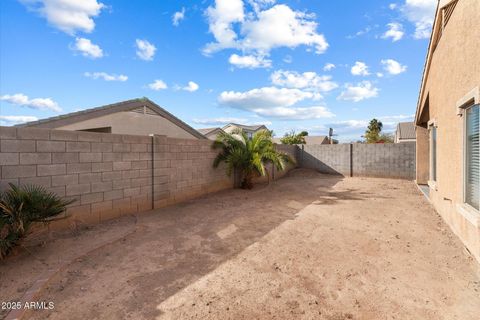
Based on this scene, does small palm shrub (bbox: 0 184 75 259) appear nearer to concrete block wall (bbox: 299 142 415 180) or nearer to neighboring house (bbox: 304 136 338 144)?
concrete block wall (bbox: 299 142 415 180)

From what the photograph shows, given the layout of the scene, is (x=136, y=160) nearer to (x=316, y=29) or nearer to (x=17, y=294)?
(x=17, y=294)

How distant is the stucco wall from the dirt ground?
6.55 meters

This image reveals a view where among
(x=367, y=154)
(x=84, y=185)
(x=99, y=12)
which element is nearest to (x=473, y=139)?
(x=84, y=185)

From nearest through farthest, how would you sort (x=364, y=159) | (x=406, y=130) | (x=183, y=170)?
(x=183, y=170)
(x=364, y=159)
(x=406, y=130)

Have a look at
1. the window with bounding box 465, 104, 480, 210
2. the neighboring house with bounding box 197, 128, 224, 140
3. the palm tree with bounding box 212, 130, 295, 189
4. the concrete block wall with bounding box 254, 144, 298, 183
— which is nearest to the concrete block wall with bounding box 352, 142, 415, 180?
the concrete block wall with bounding box 254, 144, 298, 183

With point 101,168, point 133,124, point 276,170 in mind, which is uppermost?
point 133,124

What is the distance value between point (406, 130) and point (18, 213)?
32856 mm

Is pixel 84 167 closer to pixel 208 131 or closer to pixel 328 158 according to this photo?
pixel 328 158

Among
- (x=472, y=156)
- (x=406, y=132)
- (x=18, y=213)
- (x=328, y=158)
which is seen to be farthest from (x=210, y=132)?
(x=472, y=156)

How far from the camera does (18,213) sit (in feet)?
10.4

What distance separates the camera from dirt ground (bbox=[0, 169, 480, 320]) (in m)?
2.33

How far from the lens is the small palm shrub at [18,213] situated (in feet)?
10.2

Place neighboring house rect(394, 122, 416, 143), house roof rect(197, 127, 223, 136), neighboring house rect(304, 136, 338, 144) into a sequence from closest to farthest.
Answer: house roof rect(197, 127, 223, 136), neighboring house rect(394, 122, 416, 143), neighboring house rect(304, 136, 338, 144)

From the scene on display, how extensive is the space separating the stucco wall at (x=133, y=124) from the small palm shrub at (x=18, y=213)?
7.08m
